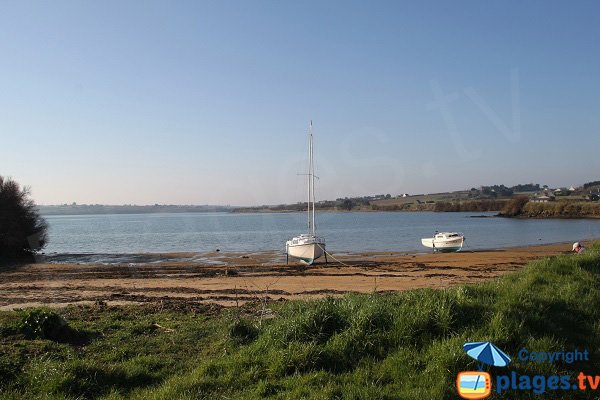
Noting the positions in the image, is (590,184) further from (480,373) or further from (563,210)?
(480,373)

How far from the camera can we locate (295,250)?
3297 cm

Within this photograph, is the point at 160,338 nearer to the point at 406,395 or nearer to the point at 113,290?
the point at 406,395

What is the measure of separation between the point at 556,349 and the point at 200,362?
497 cm

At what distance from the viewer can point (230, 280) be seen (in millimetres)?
23344

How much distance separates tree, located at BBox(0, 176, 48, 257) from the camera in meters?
38.1

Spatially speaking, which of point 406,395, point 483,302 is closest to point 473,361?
point 406,395

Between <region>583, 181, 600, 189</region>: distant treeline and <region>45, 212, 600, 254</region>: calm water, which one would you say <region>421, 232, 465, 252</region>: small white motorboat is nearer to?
<region>45, 212, 600, 254</region>: calm water

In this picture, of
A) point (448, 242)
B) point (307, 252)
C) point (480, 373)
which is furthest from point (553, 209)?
point (480, 373)

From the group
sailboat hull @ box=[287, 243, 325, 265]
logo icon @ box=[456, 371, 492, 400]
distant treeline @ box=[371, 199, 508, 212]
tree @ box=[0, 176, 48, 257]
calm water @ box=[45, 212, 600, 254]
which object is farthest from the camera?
distant treeline @ box=[371, 199, 508, 212]

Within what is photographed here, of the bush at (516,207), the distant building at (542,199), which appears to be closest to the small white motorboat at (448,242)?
the bush at (516,207)

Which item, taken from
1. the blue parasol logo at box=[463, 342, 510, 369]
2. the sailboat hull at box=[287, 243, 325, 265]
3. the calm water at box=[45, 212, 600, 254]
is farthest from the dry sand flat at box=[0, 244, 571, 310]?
the calm water at box=[45, 212, 600, 254]

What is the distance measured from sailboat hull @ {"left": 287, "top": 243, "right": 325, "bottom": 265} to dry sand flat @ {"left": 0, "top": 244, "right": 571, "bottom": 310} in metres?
0.80

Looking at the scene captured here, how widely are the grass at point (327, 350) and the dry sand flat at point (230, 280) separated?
4.32 metres

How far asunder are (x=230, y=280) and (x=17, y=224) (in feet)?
82.6
